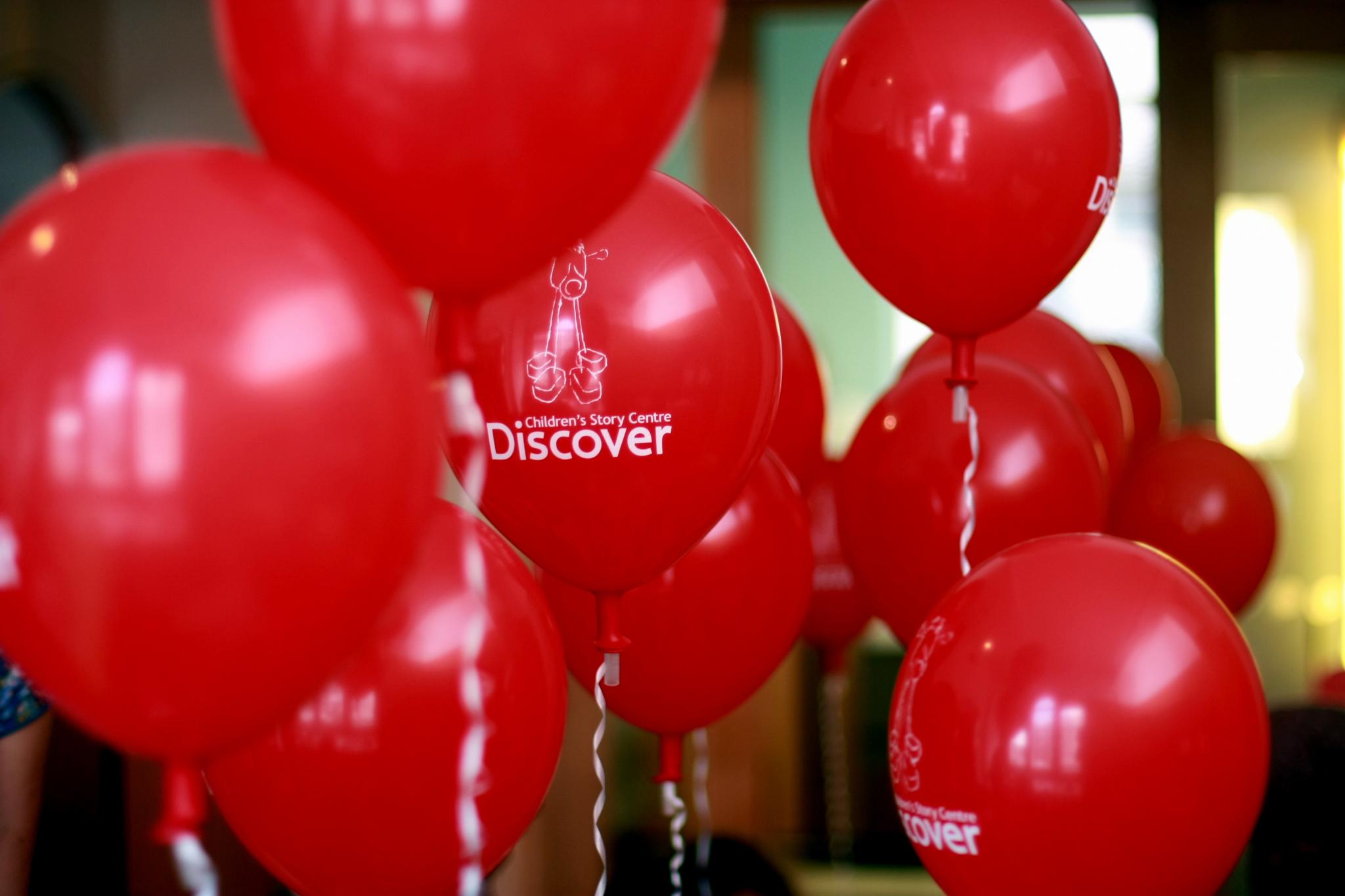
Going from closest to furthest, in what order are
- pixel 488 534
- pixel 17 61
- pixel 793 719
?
pixel 488 534, pixel 17 61, pixel 793 719

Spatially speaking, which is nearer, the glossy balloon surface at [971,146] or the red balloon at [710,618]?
the glossy balloon surface at [971,146]

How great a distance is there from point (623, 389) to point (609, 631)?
217 mm

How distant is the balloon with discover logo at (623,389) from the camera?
98 cm

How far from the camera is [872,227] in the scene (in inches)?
45.8

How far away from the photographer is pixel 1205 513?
1.88 meters

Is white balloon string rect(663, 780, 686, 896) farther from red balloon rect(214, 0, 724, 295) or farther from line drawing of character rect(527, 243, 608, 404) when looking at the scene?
red balloon rect(214, 0, 724, 295)

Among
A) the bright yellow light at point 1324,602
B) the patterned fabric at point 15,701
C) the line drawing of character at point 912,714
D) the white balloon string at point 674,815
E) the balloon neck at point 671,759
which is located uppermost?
the line drawing of character at point 912,714

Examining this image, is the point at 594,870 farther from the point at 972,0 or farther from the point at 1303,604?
the point at 972,0

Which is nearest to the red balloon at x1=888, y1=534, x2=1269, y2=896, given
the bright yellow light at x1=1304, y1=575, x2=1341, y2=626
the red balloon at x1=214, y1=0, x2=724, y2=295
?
the red balloon at x1=214, y1=0, x2=724, y2=295

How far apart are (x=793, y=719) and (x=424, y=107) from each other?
2805mm

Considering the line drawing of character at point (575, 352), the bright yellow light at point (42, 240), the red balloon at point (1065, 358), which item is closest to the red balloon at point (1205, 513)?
the red balloon at point (1065, 358)

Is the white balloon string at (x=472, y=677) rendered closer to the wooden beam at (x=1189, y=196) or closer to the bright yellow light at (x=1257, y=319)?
the wooden beam at (x=1189, y=196)

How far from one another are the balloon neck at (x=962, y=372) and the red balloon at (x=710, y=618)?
0.20 meters

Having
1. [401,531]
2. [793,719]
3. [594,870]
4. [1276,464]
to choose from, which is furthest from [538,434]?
[1276,464]
